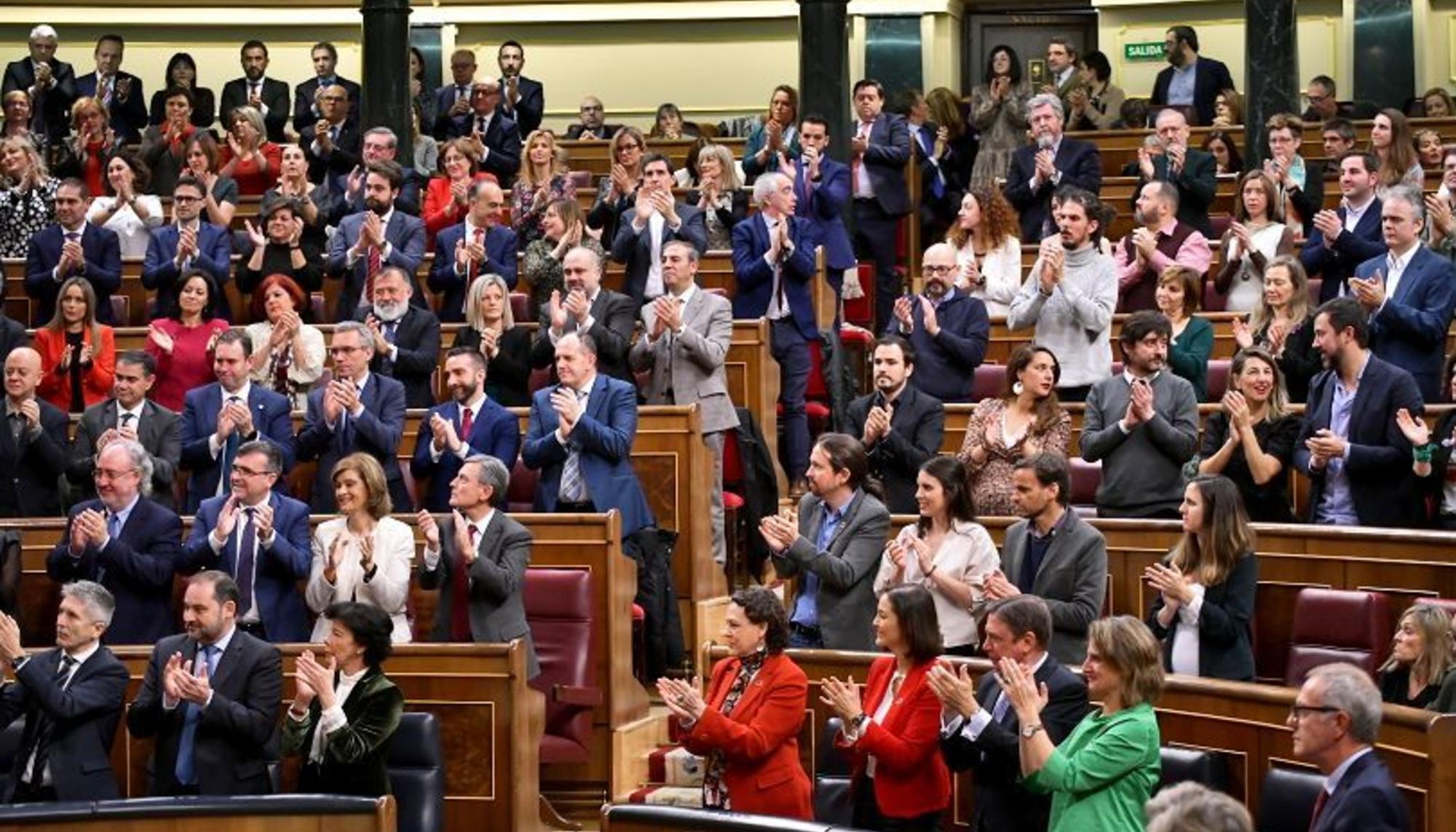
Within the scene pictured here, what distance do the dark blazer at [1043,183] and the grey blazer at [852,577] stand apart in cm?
354

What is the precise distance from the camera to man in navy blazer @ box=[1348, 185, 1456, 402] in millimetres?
7414

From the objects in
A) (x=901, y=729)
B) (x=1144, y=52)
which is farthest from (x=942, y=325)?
(x=1144, y=52)

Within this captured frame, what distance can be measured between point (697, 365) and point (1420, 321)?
2.23m

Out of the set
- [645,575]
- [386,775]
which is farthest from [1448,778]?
[645,575]

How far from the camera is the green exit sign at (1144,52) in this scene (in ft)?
46.2

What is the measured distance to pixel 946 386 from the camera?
8.14m

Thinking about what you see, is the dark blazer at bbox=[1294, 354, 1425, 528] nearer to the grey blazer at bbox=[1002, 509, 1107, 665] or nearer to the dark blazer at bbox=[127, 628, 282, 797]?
the grey blazer at bbox=[1002, 509, 1107, 665]

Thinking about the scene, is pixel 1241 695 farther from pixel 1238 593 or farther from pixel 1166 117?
pixel 1166 117

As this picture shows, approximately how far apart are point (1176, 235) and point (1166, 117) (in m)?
0.90

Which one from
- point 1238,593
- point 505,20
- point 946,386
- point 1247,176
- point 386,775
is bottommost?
point 386,775

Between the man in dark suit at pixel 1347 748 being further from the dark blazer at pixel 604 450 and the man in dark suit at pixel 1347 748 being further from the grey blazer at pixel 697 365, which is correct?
the grey blazer at pixel 697 365

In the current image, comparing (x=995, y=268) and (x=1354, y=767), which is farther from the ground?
(x=995, y=268)

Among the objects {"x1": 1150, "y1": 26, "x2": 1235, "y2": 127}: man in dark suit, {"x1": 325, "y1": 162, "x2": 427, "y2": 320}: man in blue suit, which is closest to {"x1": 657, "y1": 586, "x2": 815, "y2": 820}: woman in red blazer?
{"x1": 325, "y1": 162, "x2": 427, "y2": 320}: man in blue suit

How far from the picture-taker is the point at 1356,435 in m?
6.70
